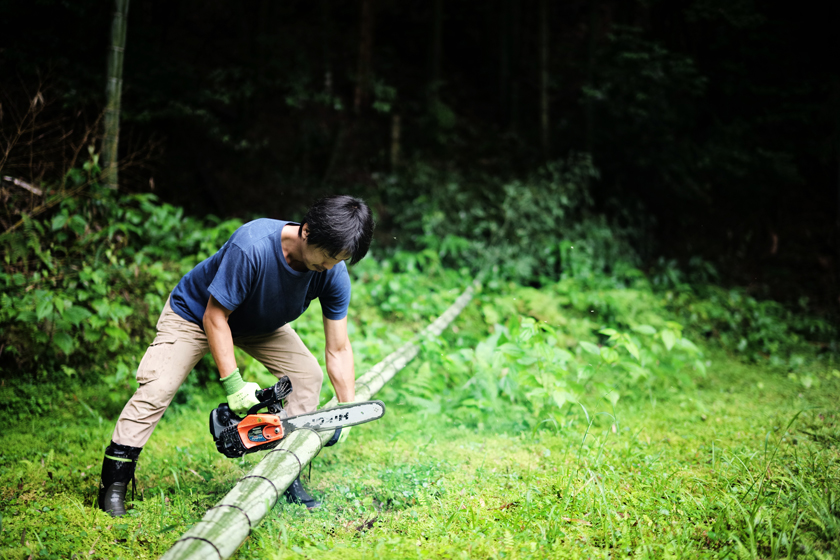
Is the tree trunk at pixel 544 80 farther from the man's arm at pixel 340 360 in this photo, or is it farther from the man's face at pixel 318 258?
the man's face at pixel 318 258

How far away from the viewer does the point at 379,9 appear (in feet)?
42.5

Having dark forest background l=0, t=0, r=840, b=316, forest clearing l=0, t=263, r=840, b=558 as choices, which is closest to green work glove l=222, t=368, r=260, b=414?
forest clearing l=0, t=263, r=840, b=558

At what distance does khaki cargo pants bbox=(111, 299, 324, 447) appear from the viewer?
2.57 m

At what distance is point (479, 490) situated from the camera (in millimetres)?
2723

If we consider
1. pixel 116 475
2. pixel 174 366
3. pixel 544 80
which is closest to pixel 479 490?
pixel 174 366

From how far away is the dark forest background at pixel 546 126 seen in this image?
7.55m

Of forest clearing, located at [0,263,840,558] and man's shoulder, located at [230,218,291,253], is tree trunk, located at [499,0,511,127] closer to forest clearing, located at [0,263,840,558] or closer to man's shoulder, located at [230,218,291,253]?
forest clearing, located at [0,263,840,558]

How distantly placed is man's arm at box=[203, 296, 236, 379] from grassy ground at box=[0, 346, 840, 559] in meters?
0.78

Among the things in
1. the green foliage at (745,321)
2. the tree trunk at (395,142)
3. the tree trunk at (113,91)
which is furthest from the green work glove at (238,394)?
the tree trunk at (395,142)

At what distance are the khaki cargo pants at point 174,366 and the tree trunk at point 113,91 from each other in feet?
10.7

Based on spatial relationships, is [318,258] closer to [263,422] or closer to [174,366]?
[263,422]

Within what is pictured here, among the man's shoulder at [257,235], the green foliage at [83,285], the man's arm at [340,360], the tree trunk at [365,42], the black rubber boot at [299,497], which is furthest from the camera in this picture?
the tree trunk at [365,42]

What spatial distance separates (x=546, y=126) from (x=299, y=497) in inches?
374

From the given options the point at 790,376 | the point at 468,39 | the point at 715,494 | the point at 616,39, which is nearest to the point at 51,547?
the point at 715,494
